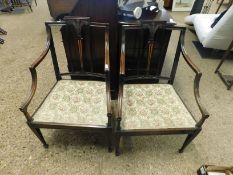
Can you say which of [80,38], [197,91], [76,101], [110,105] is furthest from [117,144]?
[80,38]

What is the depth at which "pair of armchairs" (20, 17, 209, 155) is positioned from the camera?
1.15 metres

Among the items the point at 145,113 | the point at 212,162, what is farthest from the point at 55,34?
the point at 212,162

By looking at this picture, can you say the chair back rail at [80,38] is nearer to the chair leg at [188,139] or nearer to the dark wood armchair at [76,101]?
the dark wood armchair at [76,101]

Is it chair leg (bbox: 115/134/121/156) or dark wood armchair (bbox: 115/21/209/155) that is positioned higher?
dark wood armchair (bbox: 115/21/209/155)

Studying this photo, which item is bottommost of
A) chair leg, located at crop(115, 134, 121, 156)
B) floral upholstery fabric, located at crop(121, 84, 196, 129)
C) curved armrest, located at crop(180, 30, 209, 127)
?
chair leg, located at crop(115, 134, 121, 156)

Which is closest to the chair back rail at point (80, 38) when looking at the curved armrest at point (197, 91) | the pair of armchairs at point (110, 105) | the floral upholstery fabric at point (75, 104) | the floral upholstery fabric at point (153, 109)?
the pair of armchairs at point (110, 105)

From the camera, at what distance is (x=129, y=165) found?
1.34 m

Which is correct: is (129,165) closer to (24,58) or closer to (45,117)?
(45,117)

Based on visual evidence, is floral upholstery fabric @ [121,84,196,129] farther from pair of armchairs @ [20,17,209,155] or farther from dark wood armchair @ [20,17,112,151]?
dark wood armchair @ [20,17,112,151]

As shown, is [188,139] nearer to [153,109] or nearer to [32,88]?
[153,109]

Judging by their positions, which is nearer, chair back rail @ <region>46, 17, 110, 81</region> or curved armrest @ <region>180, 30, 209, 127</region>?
curved armrest @ <region>180, 30, 209, 127</region>

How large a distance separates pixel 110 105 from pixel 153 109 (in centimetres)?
31

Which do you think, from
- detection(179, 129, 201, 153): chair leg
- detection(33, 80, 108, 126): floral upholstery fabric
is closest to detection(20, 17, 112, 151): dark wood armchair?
detection(33, 80, 108, 126): floral upholstery fabric

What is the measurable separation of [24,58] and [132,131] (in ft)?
6.27
